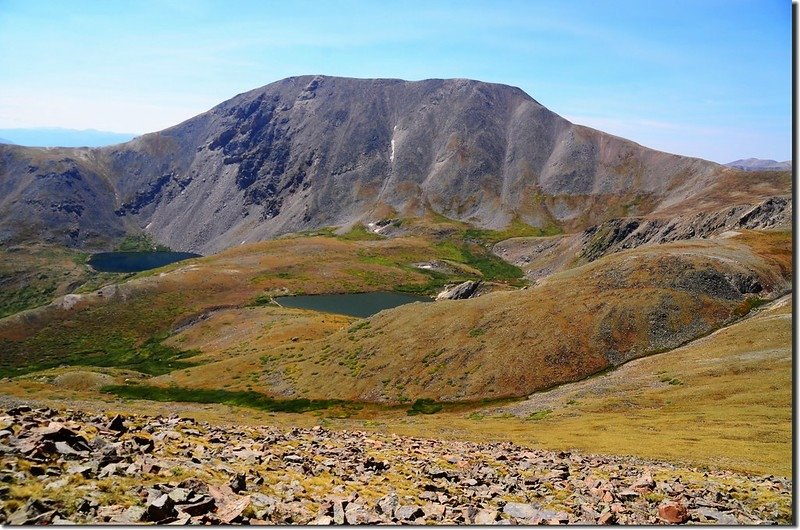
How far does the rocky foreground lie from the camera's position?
1555 centimetres

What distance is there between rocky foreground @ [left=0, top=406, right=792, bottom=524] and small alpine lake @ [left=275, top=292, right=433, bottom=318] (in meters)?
136

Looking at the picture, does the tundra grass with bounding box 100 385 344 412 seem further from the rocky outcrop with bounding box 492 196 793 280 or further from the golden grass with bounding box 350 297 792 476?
the rocky outcrop with bounding box 492 196 793 280

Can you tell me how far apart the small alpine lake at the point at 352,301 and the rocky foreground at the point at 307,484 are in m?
136

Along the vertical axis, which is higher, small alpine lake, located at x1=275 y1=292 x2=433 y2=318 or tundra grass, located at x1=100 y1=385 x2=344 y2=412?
small alpine lake, located at x1=275 y1=292 x2=433 y2=318

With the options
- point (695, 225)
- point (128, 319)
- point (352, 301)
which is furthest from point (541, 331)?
point (128, 319)

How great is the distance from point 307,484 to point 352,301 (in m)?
165

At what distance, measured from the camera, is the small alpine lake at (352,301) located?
171 m

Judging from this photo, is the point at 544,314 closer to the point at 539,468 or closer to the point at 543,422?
the point at 543,422

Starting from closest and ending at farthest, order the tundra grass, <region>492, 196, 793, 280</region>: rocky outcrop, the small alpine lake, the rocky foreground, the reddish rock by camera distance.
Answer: the rocky foreground, the reddish rock, the tundra grass, <region>492, 196, 793, 280</region>: rocky outcrop, the small alpine lake

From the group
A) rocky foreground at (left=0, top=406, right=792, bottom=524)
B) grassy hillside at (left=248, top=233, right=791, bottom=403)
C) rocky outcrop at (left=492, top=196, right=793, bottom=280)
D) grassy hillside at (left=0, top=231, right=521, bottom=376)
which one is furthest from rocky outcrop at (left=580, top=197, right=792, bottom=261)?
rocky foreground at (left=0, top=406, right=792, bottom=524)

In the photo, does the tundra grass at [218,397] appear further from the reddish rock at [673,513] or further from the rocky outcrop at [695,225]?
the rocky outcrop at [695,225]

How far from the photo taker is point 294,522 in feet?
53.3

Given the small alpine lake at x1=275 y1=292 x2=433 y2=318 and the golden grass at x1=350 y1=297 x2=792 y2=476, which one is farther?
the small alpine lake at x1=275 y1=292 x2=433 y2=318

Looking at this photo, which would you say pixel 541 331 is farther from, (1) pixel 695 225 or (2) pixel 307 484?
(1) pixel 695 225
